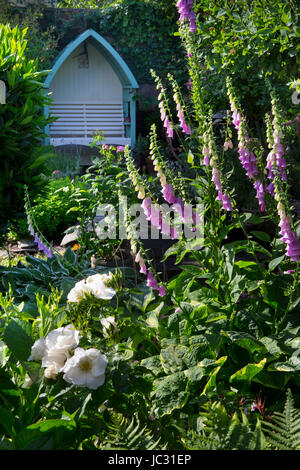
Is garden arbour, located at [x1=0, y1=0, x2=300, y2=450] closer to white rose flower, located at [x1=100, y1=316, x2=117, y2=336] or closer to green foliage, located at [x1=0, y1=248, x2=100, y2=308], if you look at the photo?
white rose flower, located at [x1=100, y1=316, x2=117, y2=336]

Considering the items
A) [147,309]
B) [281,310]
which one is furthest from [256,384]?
[147,309]

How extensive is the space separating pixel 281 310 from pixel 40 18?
27.9ft

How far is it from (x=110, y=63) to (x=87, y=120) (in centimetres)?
102

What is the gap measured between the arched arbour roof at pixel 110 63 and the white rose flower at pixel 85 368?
727cm

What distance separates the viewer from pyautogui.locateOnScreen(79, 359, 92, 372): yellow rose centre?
1.34 metres

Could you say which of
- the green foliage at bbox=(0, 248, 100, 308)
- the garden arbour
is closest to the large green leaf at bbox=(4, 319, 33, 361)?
the garden arbour

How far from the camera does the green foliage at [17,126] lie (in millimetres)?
3244

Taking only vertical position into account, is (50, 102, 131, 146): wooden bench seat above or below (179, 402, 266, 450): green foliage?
above

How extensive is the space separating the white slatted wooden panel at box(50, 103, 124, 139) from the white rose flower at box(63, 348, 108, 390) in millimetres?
7678

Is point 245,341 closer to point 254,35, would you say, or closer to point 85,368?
point 85,368

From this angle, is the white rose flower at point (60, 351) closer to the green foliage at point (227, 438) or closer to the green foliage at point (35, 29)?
the green foliage at point (227, 438)

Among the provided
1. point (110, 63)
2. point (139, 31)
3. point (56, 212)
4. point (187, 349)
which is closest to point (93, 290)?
point (187, 349)
